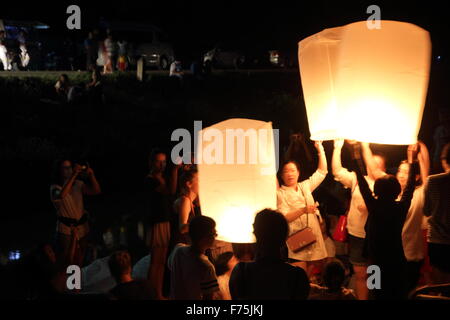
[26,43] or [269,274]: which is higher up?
[26,43]

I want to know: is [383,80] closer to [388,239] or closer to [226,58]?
[388,239]

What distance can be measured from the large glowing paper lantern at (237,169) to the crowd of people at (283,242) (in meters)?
0.35

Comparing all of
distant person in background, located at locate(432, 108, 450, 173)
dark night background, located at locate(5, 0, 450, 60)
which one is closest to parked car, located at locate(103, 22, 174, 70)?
dark night background, located at locate(5, 0, 450, 60)

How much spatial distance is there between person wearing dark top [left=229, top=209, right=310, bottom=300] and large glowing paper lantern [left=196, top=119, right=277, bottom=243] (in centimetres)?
122

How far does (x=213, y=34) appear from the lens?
29.8m

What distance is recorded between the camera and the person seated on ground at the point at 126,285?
349cm

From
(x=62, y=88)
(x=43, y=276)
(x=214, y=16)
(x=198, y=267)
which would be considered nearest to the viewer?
(x=43, y=276)

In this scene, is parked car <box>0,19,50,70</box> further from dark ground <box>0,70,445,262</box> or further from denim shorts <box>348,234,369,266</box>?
denim shorts <box>348,234,369,266</box>

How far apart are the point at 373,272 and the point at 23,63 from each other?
55.8ft

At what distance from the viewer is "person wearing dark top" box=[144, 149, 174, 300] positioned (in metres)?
5.45

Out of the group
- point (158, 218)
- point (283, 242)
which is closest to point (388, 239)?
point (283, 242)

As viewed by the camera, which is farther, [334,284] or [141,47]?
[141,47]

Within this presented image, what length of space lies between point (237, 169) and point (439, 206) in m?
1.87

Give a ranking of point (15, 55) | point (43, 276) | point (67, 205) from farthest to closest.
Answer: point (15, 55)
point (67, 205)
point (43, 276)
